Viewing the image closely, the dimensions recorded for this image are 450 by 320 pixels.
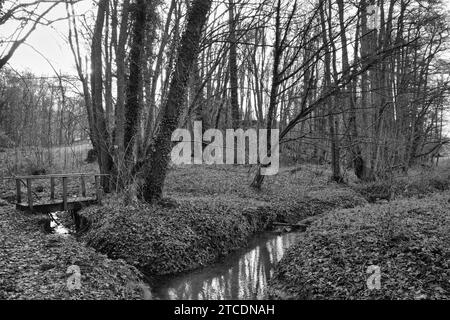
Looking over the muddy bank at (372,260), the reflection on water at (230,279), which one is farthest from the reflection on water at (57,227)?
the muddy bank at (372,260)

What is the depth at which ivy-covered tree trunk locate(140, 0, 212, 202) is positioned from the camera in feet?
30.5

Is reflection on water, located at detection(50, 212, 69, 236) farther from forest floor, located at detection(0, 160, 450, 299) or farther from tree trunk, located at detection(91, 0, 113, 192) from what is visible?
tree trunk, located at detection(91, 0, 113, 192)

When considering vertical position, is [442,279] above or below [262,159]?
below

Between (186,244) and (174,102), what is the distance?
3731 mm

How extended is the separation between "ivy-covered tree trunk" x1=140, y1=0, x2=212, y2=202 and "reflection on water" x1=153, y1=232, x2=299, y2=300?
9.13ft

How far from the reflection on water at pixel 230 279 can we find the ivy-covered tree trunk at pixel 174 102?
9.13 feet

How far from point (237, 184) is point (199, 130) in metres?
6.25

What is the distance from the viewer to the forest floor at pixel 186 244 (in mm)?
5133

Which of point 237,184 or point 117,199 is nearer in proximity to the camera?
point 117,199

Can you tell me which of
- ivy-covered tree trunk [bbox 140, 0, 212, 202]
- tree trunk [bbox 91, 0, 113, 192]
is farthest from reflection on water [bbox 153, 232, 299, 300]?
tree trunk [bbox 91, 0, 113, 192]
